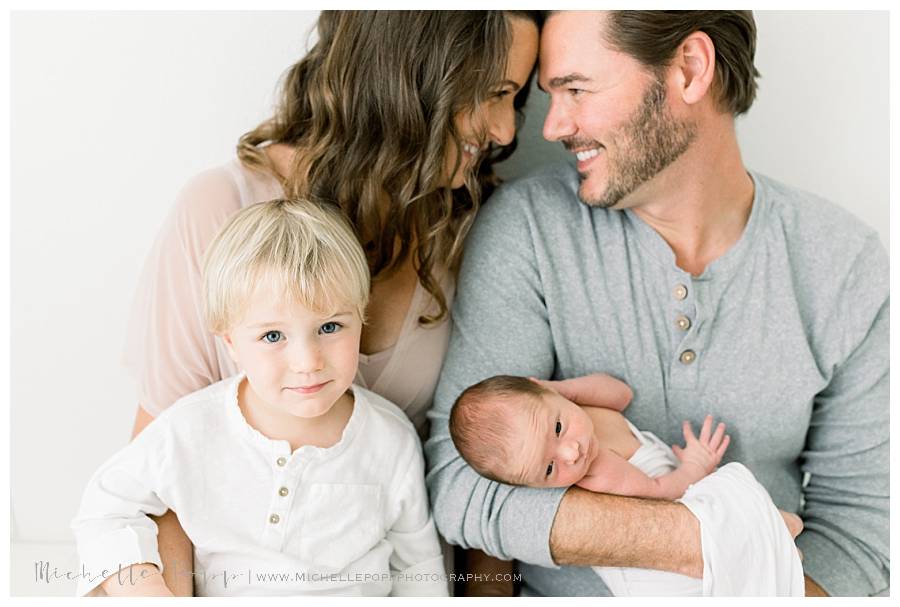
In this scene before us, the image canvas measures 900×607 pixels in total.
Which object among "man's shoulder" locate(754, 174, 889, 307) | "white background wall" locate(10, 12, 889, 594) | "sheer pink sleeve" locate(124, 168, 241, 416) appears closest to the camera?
"sheer pink sleeve" locate(124, 168, 241, 416)

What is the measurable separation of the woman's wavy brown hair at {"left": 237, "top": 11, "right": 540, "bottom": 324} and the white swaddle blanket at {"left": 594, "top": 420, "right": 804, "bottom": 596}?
73cm

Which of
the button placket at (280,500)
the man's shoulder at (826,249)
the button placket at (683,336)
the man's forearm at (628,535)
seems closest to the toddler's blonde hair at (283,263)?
the button placket at (280,500)

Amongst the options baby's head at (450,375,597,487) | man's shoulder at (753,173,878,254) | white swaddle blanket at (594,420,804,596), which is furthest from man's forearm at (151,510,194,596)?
man's shoulder at (753,173,878,254)

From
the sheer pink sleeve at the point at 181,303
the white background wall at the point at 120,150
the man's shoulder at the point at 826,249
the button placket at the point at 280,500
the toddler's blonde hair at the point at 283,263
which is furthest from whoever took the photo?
the white background wall at the point at 120,150

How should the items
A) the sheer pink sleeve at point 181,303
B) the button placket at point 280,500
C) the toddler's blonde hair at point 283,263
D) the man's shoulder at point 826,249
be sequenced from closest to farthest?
the toddler's blonde hair at point 283,263 → the button placket at point 280,500 → the sheer pink sleeve at point 181,303 → the man's shoulder at point 826,249

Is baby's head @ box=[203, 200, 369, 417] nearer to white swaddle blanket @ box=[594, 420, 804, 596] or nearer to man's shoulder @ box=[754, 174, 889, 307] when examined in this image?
white swaddle blanket @ box=[594, 420, 804, 596]

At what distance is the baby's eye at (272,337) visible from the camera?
1.60 m

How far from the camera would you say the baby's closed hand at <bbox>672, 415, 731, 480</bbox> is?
186 cm

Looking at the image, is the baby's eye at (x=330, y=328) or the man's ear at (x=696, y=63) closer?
the baby's eye at (x=330, y=328)

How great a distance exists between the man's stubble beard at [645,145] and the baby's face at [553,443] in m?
0.49

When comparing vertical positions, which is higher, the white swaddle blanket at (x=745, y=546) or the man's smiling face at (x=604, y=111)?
the man's smiling face at (x=604, y=111)

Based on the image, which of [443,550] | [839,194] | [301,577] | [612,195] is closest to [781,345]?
[612,195]

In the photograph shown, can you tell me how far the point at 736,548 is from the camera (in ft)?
5.57

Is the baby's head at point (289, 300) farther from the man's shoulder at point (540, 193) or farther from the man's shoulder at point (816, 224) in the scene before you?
the man's shoulder at point (816, 224)
